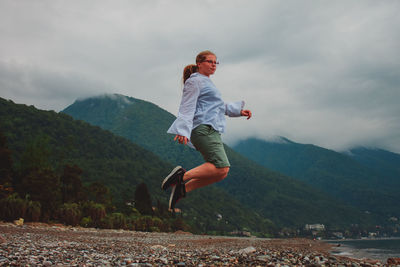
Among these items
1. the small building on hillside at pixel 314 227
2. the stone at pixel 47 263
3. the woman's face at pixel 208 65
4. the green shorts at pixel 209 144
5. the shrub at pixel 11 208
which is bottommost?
the small building on hillside at pixel 314 227

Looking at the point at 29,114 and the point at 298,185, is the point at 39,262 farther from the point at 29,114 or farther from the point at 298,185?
the point at 298,185

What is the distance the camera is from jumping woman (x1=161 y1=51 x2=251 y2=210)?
4660mm

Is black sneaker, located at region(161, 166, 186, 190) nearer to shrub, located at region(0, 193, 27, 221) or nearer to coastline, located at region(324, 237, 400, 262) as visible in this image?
coastline, located at region(324, 237, 400, 262)

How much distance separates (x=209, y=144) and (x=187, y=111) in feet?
1.85

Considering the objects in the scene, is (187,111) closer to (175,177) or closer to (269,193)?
(175,177)

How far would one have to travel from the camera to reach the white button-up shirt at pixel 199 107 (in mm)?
4672

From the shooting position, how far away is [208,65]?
16.8ft

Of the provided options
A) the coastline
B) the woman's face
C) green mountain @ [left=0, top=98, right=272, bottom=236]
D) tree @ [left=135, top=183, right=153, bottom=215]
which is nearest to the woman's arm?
the woman's face


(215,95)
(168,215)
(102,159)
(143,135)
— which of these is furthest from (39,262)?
(143,135)

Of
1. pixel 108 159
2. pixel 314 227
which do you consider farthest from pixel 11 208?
pixel 314 227

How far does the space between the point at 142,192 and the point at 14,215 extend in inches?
1058

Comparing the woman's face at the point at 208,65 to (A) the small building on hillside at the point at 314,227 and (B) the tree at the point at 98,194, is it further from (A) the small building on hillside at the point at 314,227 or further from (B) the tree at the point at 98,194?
(A) the small building on hillside at the point at 314,227

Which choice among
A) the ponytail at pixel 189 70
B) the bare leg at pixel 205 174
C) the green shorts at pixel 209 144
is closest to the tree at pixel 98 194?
the ponytail at pixel 189 70

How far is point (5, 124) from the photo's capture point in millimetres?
82312
